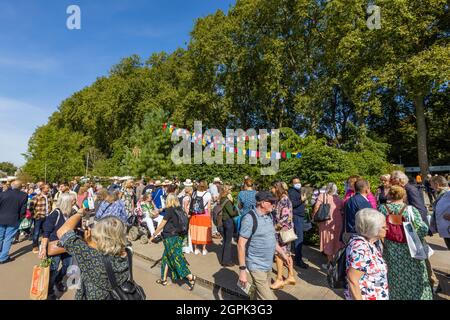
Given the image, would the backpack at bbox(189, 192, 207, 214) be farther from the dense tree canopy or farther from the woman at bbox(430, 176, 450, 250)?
the woman at bbox(430, 176, 450, 250)

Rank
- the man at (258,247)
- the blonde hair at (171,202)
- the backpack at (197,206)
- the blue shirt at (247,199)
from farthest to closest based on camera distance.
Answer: the backpack at (197,206), the blue shirt at (247,199), the blonde hair at (171,202), the man at (258,247)

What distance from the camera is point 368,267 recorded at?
2.36 m

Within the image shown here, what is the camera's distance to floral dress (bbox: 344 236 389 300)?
236cm

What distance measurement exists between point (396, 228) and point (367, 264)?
0.88 meters

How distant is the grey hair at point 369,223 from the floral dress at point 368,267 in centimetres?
7

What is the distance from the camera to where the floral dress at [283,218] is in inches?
196

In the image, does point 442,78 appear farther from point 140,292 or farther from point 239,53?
point 140,292

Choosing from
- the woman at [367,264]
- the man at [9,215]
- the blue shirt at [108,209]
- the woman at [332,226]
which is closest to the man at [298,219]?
the woman at [332,226]

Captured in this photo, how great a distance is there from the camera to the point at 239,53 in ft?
77.9

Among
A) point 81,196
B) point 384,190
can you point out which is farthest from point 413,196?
point 81,196

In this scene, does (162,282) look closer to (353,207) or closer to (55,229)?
(55,229)

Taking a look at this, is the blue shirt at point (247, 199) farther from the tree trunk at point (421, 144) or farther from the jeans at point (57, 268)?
the tree trunk at point (421, 144)

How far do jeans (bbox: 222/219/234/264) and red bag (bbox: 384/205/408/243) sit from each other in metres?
3.64

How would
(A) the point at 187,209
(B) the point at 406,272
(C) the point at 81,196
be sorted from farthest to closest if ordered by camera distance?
1. (C) the point at 81,196
2. (A) the point at 187,209
3. (B) the point at 406,272
